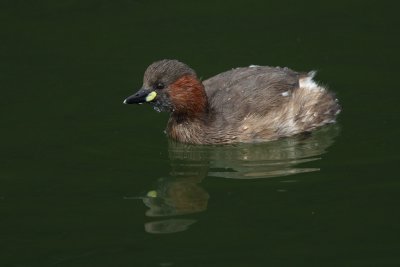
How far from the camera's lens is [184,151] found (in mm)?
9766

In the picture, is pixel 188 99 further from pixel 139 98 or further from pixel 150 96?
pixel 139 98

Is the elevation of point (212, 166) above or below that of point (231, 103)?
below

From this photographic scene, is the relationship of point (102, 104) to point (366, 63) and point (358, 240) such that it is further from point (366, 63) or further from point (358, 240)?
point (358, 240)

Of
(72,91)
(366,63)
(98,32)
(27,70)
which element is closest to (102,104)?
(72,91)

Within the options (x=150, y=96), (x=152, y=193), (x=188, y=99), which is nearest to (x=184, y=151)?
(x=188, y=99)

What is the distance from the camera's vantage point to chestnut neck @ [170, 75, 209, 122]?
31.9 ft

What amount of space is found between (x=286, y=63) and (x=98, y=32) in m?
2.46

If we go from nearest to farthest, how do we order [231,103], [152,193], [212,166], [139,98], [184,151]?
[152,193]
[212,166]
[139,98]
[184,151]
[231,103]

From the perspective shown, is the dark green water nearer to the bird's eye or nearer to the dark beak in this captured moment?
the dark beak

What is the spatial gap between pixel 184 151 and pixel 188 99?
1.66 ft

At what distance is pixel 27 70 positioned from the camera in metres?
11.4

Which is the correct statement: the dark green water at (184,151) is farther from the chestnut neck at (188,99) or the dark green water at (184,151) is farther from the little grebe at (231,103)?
the chestnut neck at (188,99)

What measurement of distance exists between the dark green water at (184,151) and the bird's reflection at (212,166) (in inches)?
0.8

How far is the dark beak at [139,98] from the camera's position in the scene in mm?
9500
